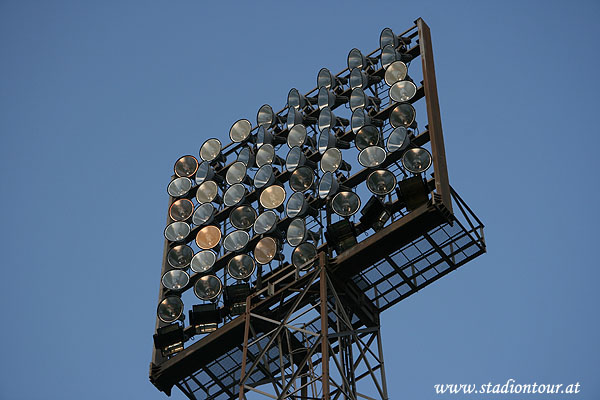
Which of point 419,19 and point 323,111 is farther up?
point 419,19

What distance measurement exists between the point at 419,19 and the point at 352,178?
7084 mm

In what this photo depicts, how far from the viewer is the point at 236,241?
136 ft

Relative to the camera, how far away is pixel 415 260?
36.9 meters

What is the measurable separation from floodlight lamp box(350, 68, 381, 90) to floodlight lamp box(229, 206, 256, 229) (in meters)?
6.01

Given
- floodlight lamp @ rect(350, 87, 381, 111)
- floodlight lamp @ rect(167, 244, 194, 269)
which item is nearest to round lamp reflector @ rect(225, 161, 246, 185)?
floodlight lamp @ rect(167, 244, 194, 269)

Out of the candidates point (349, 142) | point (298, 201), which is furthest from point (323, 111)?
point (298, 201)

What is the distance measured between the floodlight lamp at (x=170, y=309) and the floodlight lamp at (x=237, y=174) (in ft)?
16.8

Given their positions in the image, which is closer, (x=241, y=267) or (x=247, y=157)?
(x=241, y=267)

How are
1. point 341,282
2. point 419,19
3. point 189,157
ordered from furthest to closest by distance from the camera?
point 189,157 → point 419,19 → point 341,282

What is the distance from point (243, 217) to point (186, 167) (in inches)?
227

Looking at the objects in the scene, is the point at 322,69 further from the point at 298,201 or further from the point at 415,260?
the point at 415,260

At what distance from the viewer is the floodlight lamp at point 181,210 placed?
45.1 m

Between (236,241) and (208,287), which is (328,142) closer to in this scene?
(236,241)

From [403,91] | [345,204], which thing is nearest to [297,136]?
[403,91]
